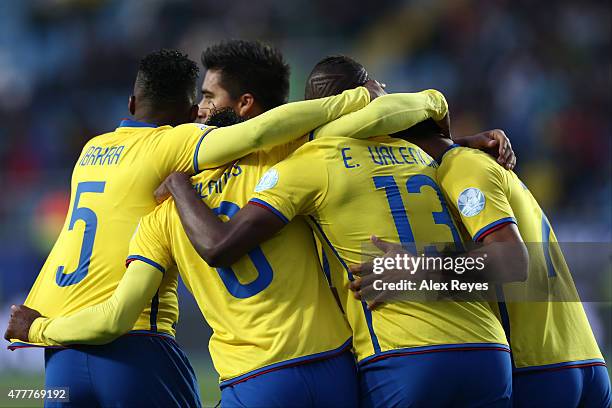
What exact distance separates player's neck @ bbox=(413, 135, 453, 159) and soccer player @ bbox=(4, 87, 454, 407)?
193mm

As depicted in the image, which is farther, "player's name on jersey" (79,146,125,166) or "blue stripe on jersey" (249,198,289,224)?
"player's name on jersey" (79,146,125,166)

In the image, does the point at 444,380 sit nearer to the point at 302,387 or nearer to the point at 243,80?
the point at 302,387

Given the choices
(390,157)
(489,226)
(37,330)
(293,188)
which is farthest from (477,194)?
(37,330)

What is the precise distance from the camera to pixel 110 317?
3643mm

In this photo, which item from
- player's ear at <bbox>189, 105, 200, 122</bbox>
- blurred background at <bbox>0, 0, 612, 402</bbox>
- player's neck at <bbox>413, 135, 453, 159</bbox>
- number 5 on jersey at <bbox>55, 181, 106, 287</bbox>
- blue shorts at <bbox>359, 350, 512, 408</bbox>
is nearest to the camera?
blue shorts at <bbox>359, 350, 512, 408</bbox>

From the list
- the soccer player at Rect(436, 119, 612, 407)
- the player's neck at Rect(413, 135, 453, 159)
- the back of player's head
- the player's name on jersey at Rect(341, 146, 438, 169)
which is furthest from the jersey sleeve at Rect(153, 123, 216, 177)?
the soccer player at Rect(436, 119, 612, 407)

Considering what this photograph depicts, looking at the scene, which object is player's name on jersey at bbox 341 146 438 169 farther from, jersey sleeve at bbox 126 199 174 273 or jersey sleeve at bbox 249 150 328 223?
jersey sleeve at bbox 126 199 174 273

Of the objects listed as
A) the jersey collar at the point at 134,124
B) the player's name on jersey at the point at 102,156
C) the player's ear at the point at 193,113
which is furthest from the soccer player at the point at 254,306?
the player's ear at the point at 193,113

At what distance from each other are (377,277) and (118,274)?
124 cm

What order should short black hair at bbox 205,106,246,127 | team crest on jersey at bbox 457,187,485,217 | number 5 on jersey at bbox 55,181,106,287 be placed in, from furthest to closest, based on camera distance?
short black hair at bbox 205,106,246,127 → number 5 on jersey at bbox 55,181,106,287 → team crest on jersey at bbox 457,187,485,217

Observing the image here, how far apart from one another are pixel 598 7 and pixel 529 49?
1.48 meters

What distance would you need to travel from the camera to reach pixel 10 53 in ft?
51.3

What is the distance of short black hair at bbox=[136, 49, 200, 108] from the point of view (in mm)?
4371

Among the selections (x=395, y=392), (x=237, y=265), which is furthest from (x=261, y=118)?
(x=395, y=392)
